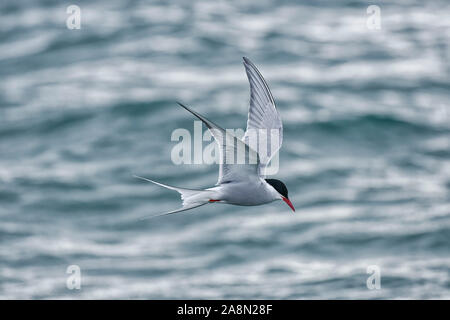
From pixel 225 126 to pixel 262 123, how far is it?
6.49 m

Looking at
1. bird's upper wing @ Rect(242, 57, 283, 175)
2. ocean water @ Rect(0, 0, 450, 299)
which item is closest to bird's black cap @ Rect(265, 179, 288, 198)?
bird's upper wing @ Rect(242, 57, 283, 175)

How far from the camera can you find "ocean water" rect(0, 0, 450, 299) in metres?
10.1

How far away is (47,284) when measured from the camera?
994 cm

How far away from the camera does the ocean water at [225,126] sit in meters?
10.1

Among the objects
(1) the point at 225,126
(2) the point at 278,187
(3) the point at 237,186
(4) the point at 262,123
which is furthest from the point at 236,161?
(1) the point at 225,126

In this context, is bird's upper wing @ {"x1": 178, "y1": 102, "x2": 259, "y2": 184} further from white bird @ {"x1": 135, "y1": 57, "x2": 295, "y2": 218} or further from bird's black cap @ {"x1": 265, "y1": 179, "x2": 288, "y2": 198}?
bird's black cap @ {"x1": 265, "y1": 179, "x2": 288, "y2": 198}

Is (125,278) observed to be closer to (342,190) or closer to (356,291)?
(356,291)

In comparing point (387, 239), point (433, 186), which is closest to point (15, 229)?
point (387, 239)

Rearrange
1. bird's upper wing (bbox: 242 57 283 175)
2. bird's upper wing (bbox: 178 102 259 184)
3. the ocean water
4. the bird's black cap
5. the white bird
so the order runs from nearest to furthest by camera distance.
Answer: bird's upper wing (bbox: 178 102 259 184)
the white bird
the bird's black cap
bird's upper wing (bbox: 242 57 283 175)
the ocean water

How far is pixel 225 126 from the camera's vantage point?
12.3m

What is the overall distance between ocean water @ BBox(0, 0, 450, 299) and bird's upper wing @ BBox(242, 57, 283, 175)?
13.2 feet

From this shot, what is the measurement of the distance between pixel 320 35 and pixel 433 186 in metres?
5.36

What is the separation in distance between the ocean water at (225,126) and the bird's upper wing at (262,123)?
13.2 feet

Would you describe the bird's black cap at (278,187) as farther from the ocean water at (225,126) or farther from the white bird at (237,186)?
the ocean water at (225,126)
